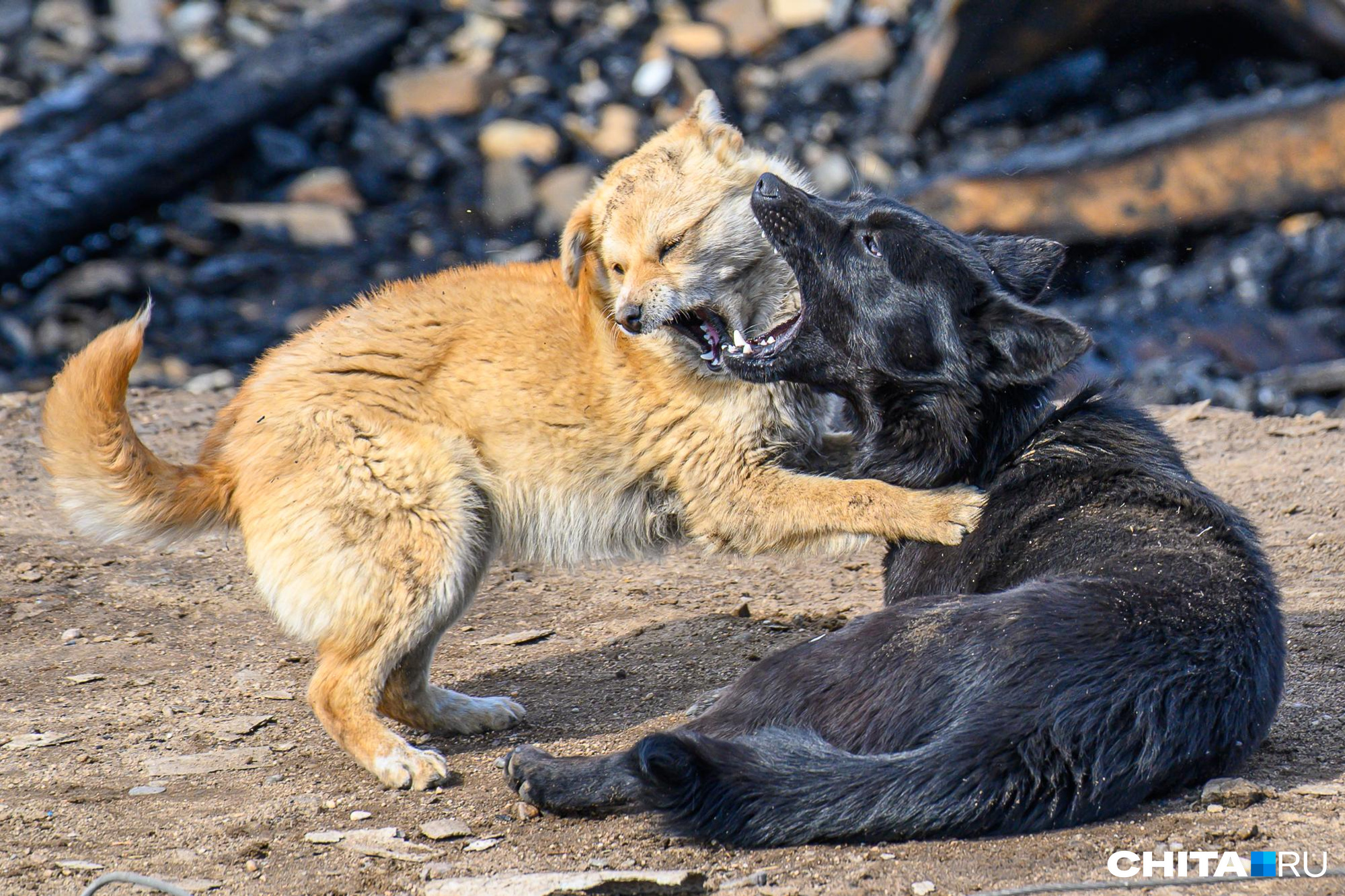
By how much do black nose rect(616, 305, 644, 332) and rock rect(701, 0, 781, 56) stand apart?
862 cm

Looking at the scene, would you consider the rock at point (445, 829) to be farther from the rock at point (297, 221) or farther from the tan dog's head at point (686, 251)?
the rock at point (297, 221)

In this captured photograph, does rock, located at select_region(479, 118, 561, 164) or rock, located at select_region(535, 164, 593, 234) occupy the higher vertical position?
rock, located at select_region(479, 118, 561, 164)

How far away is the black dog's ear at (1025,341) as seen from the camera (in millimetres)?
3785

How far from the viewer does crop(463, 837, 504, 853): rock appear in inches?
133

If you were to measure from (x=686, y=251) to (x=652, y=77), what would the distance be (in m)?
7.87

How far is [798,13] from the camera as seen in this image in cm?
1256

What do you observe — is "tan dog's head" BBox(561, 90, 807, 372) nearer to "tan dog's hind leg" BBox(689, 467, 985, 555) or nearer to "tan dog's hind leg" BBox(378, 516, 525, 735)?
"tan dog's hind leg" BBox(689, 467, 985, 555)

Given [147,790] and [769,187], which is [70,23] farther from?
[147,790]

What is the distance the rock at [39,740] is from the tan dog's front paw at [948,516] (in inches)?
108

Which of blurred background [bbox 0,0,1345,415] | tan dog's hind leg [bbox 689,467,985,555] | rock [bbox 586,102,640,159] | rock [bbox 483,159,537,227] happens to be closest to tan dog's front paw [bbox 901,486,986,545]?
tan dog's hind leg [bbox 689,467,985,555]

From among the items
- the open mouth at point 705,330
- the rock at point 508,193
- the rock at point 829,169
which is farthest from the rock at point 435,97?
the open mouth at point 705,330

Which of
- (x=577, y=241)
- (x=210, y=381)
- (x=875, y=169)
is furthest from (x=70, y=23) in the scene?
(x=577, y=241)

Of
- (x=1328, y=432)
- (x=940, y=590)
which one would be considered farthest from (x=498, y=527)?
(x=1328, y=432)

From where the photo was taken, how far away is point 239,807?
146 inches
